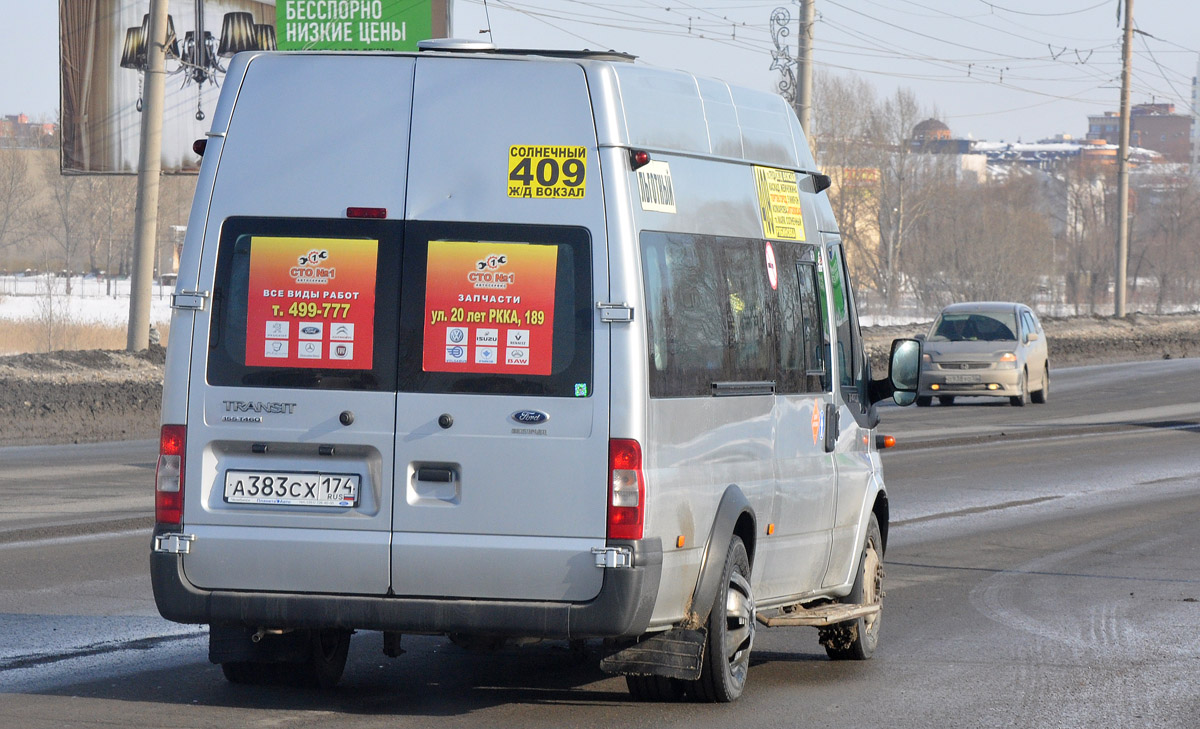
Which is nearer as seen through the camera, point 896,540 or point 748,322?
point 748,322

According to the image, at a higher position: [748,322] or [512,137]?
[512,137]

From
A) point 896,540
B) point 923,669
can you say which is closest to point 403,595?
point 923,669

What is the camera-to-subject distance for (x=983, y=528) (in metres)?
13.5

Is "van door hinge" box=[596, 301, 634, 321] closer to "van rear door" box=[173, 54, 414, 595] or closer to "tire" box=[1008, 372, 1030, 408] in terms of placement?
"van rear door" box=[173, 54, 414, 595]

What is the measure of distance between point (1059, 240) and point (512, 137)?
107 metres

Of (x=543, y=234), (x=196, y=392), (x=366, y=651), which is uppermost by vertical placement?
(x=543, y=234)

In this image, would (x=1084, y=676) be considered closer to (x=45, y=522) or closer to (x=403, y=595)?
(x=403, y=595)

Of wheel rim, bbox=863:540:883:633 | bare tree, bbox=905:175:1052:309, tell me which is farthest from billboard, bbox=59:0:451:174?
bare tree, bbox=905:175:1052:309

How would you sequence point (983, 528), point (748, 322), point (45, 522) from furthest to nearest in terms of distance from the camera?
point (983, 528)
point (45, 522)
point (748, 322)

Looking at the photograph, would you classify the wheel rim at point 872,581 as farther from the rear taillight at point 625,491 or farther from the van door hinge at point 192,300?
the van door hinge at point 192,300

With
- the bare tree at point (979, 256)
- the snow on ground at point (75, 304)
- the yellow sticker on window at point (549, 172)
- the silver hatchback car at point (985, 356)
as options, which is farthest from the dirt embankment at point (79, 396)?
the bare tree at point (979, 256)

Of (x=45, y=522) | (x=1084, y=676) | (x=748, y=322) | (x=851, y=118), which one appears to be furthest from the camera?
(x=851, y=118)

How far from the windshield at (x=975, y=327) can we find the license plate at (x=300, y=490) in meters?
23.4

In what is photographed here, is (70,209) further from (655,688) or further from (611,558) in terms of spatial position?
(611,558)
